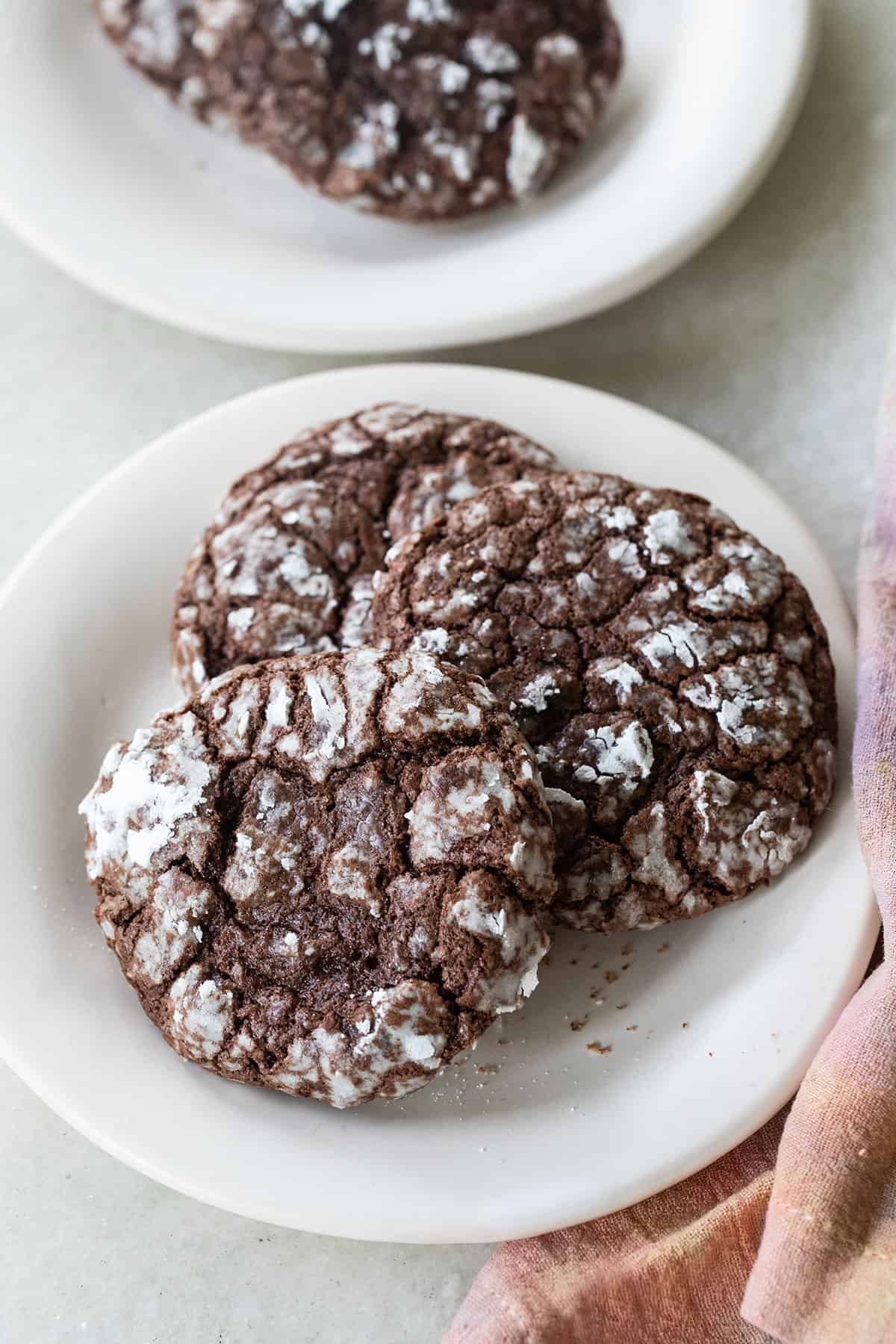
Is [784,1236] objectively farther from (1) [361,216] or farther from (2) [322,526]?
(1) [361,216]

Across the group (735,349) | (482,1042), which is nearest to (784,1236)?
(482,1042)

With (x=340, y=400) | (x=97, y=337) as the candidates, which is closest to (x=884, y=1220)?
(x=340, y=400)

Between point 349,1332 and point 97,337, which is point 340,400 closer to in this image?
point 97,337

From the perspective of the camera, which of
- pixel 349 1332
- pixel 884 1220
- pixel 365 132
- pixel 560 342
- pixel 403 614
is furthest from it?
pixel 560 342

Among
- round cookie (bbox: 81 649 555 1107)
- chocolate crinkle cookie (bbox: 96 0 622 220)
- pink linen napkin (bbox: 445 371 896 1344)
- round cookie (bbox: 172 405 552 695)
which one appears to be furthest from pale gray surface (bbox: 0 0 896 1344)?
round cookie (bbox: 81 649 555 1107)

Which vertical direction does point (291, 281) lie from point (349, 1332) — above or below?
above

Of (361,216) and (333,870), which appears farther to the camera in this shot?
(361,216)

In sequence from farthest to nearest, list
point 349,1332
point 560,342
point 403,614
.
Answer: point 560,342, point 349,1332, point 403,614

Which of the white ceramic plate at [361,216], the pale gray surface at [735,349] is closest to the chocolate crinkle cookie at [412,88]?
the white ceramic plate at [361,216]
